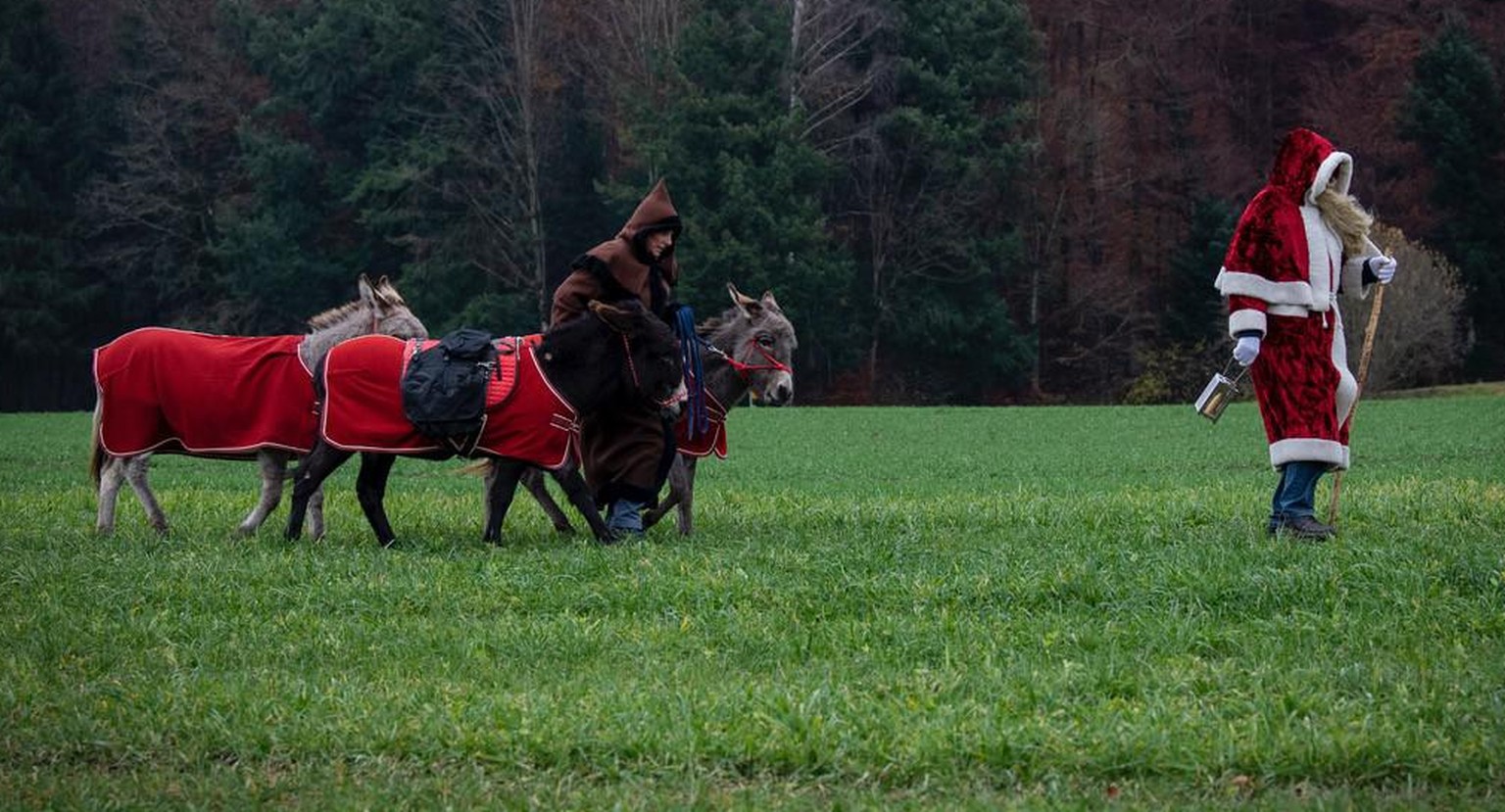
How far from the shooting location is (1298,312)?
1075 centimetres

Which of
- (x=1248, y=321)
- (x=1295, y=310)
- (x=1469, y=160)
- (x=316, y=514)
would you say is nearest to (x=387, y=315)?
(x=316, y=514)

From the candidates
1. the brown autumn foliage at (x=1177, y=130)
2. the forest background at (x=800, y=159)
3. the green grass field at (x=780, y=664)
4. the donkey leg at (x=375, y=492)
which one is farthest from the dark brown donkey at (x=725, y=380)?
the brown autumn foliage at (x=1177, y=130)

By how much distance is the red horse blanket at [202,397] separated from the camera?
40.4ft

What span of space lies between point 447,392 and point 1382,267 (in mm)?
5842

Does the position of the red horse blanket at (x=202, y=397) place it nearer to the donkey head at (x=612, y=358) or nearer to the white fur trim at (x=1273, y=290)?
the donkey head at (x=612, y=358)

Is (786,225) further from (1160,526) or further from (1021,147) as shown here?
(1160,526)

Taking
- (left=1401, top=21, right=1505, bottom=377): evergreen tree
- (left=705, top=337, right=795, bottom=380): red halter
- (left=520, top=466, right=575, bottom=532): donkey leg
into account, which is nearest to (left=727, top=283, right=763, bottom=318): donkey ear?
(left=705, top=337, right=795, bottom=380): red halter

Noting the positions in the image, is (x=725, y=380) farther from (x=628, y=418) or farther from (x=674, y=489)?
(x=628, y=418)

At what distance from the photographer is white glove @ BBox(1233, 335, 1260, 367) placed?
10.5m

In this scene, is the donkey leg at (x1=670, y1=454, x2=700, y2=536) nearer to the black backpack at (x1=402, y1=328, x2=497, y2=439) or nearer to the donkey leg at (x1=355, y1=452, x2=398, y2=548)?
the black backpack at (x1=402, y1=328, x2=497, y2=439)

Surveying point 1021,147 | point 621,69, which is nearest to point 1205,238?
point 1021,147

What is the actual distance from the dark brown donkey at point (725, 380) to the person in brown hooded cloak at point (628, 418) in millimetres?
363

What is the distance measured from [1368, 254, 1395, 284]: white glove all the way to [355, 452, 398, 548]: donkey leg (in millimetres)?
6346

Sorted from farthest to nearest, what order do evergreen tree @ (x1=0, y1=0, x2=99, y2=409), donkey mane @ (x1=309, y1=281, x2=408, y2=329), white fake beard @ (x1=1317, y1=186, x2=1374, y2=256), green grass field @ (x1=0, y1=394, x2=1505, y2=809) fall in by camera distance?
1. evergreen tree @ (x1=0, y1=0, x2=99, y2=409)
2. donkey mane @ (x1=309, y1=281, x2=408, y2=329)
3. white fake beard @ (x1=1317, y1=186, x2=1374, y2=256)
4. green grass field @ (x1=0, y1=394, x2=1505, y2=809)
